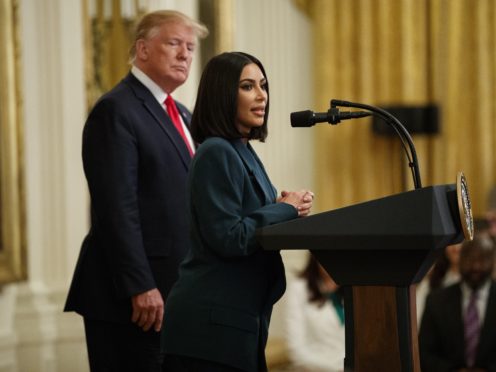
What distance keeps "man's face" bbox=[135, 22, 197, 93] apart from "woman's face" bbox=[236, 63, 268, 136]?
3.03 feet

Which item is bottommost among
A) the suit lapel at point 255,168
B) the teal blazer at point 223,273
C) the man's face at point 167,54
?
the teal blazer at point 223,273

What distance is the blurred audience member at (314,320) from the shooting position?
5.63 meters

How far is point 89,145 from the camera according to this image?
11.1ft

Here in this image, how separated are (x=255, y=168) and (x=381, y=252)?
17.0 inches

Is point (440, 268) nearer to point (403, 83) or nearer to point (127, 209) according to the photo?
point (127, 209)

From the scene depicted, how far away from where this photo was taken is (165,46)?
3488mm

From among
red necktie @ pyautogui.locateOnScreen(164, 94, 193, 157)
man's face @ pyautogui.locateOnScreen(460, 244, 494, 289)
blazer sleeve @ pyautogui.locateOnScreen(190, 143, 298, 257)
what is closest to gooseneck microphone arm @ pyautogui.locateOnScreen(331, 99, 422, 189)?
blazer sleeve @ pyautogui.locateOnScreen(190, 143, 298, 257)

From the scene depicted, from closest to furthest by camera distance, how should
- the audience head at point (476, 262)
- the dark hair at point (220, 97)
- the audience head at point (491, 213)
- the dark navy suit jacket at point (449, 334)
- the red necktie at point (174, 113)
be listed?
the dark hair at point (220, 97) → the red necktie at point (174, 113) → the dark navy suit jacket at point (449, 334) → the audience head at point (476, 262) → the audience head at point (491, 213)

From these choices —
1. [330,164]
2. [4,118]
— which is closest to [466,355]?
[4,118]

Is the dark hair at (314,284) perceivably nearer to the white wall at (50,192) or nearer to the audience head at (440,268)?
the audience head at (440,268)

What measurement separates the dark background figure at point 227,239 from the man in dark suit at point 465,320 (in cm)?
244

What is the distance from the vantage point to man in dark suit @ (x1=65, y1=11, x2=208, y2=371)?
3.27 metres

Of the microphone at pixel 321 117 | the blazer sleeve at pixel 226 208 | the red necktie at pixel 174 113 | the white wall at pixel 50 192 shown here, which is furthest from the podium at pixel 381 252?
the white wall at pixel 50 192

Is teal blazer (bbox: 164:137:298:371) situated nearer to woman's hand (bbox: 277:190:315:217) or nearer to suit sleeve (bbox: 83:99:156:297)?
woman's hand (bbox: 277:190:315:217)
